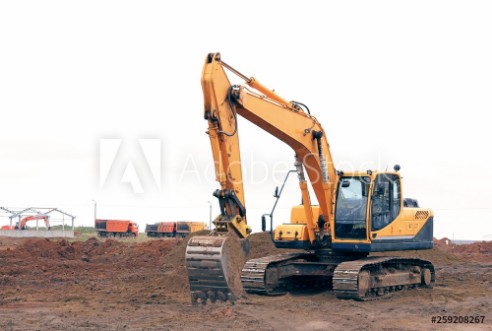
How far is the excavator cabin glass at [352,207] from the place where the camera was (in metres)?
17.2

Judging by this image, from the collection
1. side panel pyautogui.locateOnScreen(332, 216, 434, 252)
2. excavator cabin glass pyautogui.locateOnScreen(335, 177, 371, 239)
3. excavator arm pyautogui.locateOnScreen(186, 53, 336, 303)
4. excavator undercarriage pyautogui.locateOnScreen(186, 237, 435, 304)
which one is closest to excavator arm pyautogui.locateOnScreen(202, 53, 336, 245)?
excavator arm pyautogui.locateOnScreen(186, 53, 336, 303)

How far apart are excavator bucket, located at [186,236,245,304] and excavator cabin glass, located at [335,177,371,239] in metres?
3.91

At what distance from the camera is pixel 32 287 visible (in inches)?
828

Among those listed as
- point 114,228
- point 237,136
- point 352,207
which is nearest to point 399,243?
point 352,207

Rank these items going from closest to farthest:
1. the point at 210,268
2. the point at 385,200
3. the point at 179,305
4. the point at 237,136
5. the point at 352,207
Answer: the point at 210,268
the point at 237,136
the point at 179,305
the point at 352,207
the point at 385,200

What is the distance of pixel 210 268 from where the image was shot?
47.3 ft

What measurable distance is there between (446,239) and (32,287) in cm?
3330

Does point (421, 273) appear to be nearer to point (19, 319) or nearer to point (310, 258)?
point (310, 258)

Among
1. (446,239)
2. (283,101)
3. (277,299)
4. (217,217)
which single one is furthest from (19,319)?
(446,239)

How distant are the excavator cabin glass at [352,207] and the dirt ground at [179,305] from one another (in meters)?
1.80

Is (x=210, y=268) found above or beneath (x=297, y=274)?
above

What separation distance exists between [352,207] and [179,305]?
5.16 meters

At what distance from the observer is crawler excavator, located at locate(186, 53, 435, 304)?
14.5 m

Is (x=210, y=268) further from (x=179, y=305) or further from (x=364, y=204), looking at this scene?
(x=364, y=204)
